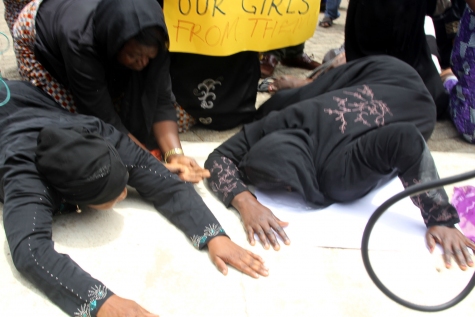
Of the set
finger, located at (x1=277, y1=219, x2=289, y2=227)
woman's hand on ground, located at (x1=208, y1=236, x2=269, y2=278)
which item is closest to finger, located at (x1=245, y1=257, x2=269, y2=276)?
woman's hand on ground, located at (x1=208, y1=236, x2=269, y2=278)

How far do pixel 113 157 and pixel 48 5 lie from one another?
0.73m

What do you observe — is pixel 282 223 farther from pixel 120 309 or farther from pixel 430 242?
pixel 120 309

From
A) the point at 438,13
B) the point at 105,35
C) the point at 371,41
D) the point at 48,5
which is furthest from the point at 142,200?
the point at 438,13

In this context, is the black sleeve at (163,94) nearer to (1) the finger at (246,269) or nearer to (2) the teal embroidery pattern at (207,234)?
(2) the teal embroidery pattern at (207,234)

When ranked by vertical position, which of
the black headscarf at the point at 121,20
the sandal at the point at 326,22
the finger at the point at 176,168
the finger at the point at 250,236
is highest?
the black headscarf at the point at 121,20

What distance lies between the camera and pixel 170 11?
1.98m

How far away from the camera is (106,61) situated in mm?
1658

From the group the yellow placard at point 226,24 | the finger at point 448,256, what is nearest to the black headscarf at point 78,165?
the yellow placard at point 226,24

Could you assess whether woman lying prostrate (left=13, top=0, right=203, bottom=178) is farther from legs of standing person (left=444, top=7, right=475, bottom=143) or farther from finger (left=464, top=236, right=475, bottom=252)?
legs of standing person (left=444, top=7, right=475, bottom=143)

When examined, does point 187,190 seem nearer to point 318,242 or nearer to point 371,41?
point 318,242

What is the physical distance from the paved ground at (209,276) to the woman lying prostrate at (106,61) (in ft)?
1.22

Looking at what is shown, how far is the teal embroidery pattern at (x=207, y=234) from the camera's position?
144 centimetres

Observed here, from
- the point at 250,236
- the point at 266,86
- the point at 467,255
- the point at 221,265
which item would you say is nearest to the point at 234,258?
the point at 221,265

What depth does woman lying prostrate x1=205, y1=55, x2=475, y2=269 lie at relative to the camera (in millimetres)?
1488
